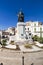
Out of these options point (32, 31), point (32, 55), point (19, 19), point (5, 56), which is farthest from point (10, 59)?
point (32, 31)

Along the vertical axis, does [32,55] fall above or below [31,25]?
below

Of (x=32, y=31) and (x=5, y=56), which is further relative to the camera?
(x=32, y=31)

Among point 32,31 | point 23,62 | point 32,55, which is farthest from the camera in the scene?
point 32,31

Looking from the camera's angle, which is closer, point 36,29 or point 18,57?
point 18,57

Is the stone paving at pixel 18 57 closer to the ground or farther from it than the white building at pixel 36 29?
closer to the ground

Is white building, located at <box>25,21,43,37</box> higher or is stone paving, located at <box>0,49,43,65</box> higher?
white building, located at <box>25,21,43,37</box>

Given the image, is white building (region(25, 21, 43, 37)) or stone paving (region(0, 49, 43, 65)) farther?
white building (region(25, 21, 43, 37))

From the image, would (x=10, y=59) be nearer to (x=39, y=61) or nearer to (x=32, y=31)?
(x=39, y=61)

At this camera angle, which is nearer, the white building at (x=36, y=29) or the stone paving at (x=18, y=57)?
the stone paving at (x=18, y=57)

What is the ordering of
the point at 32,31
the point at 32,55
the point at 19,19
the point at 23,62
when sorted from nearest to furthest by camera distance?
the point at 23,62, the point at 32,55, the point at 19,19, the point at 32,31

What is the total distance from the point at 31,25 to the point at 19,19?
7.79 metres

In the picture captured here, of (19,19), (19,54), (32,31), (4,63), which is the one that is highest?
(19,19)

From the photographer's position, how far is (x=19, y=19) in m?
28.5

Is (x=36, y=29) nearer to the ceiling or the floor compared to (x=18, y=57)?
nearer to the ceiling
